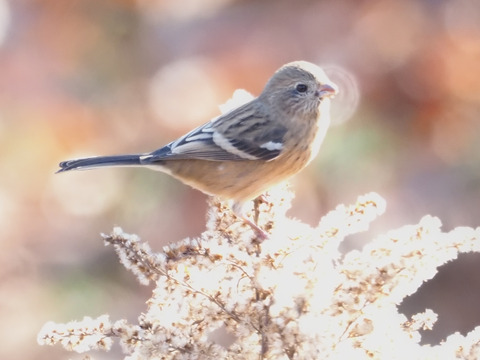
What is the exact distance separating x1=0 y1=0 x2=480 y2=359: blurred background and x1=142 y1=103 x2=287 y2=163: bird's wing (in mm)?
1083

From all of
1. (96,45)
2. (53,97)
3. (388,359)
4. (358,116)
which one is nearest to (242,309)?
(388,359)

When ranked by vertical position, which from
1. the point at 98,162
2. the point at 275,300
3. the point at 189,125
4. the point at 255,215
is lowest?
the point at 275,300

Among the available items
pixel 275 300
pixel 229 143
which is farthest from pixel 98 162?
pixel 275 300

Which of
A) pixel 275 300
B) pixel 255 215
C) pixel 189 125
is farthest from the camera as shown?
pixel 189 125

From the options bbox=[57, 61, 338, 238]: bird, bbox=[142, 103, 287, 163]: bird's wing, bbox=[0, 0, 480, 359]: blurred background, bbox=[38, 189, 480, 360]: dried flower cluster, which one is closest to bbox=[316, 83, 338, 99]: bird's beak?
bbox=[57, 61, 338, 238]: bird

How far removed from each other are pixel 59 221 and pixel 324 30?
1203 mm

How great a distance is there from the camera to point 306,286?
0.85 metres

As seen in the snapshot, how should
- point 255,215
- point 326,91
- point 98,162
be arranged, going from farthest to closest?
point 326,91 → point 98,162 → point 255,215

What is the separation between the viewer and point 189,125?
3.12m

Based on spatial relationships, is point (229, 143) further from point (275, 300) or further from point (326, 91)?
point (275, 300)

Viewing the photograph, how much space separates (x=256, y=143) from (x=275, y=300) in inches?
33.4

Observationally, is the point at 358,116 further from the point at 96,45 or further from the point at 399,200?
the point at 96,45

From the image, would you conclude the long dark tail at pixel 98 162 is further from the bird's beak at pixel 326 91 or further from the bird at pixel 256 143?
the bird's beak at pixel 326 91

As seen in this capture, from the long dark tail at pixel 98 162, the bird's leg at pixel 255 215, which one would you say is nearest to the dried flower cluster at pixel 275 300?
the bird's leg at pixel 255 215
